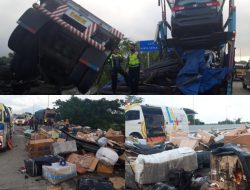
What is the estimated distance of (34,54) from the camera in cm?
459

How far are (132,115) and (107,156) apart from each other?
62 centimetres

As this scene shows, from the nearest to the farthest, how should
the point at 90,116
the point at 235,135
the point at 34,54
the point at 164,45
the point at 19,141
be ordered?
the point at 90,116 < the point at 19,141 < the point at 34,54 < the point at 235,135 < the point at 164,45

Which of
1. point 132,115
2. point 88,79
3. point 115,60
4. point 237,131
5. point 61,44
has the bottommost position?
point 237,131

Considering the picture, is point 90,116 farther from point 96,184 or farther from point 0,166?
point 0,166

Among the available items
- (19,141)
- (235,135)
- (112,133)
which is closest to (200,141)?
(235,135)

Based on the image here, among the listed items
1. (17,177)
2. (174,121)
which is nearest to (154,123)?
(174,121)

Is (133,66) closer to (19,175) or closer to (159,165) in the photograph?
(159,165)

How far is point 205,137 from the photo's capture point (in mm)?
4574

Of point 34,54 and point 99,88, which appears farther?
point 99,88

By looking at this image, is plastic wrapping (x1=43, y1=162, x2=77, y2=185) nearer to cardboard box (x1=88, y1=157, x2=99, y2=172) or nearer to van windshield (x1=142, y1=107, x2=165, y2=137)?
cardboard box (x1=88, y1=157, x2=99, y2=172)

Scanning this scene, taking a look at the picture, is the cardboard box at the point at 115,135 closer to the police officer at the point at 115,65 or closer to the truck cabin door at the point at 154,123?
the truck cabin door at the point at 154,123

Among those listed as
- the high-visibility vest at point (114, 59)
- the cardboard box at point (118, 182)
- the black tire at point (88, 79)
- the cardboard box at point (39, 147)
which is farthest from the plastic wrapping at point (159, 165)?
the high-visibility vest at point (114, 59)

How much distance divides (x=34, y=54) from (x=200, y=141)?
2372 millimetres

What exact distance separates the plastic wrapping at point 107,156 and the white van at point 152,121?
34 cm
